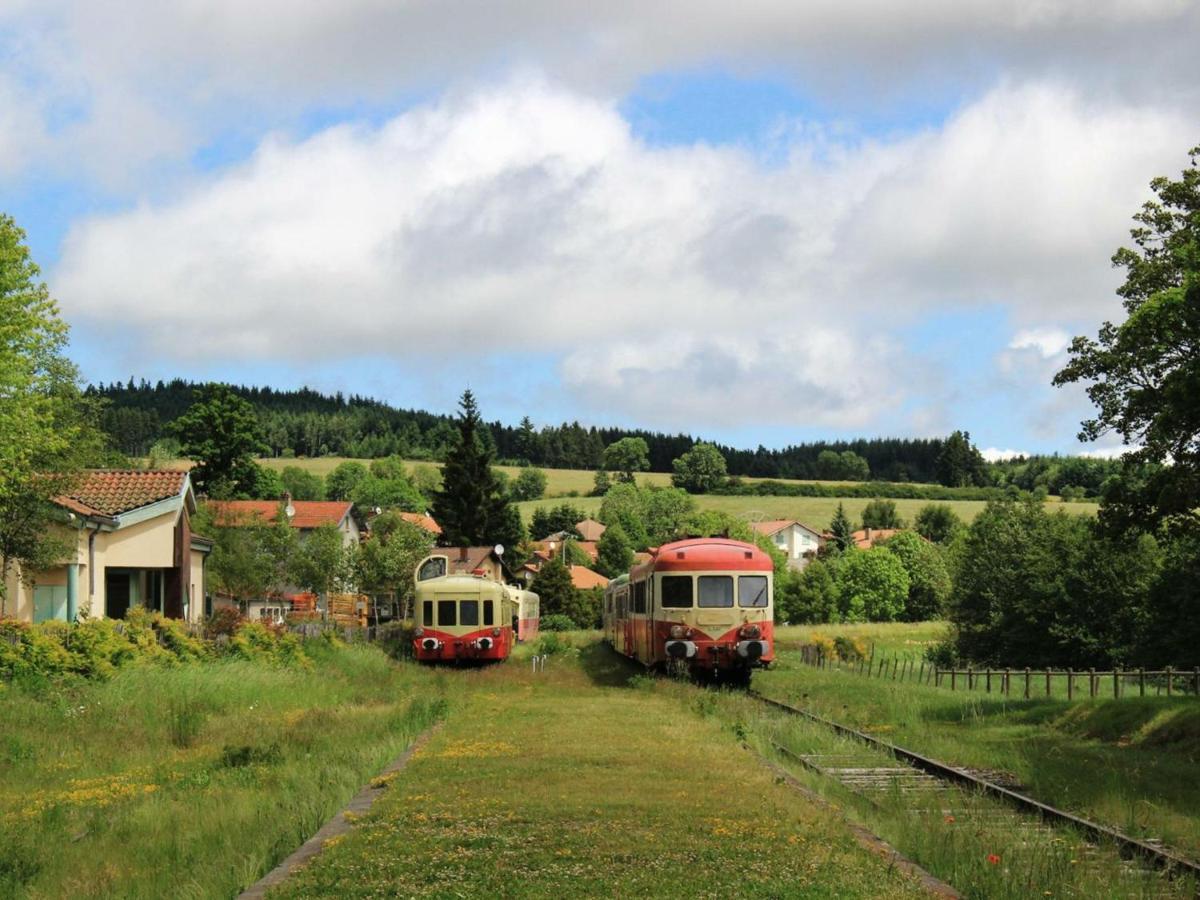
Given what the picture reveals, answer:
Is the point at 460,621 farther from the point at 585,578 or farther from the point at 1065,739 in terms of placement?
the point at 585,578

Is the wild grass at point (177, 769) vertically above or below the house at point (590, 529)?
above

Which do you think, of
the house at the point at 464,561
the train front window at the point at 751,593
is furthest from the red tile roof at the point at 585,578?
the train front window at the point at 751,593

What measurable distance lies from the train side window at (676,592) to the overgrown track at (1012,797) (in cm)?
727

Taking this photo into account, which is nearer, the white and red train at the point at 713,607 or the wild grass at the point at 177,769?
the wild grass at the point at 177,769

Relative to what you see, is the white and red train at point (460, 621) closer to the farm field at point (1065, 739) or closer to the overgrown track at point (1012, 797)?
the farm field at point (1065, 739)

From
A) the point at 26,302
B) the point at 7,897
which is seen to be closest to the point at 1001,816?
the point at 7,897

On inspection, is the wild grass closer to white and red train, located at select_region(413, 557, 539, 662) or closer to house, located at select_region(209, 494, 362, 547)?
white and red train, located at select_region(413, 557, 539, 662)

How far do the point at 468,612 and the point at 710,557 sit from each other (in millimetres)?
12082

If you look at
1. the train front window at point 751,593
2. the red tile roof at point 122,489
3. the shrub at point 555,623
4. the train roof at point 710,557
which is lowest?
the shrub at point 555,623

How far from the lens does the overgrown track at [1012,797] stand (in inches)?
395

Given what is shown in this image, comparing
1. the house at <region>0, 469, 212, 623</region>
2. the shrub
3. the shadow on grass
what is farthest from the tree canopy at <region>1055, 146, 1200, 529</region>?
the shrub

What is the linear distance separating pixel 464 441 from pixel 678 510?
74.4 meters

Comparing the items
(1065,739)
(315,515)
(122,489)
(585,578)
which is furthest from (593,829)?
(585,578)

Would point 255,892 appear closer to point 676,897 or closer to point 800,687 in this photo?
point 676,897
